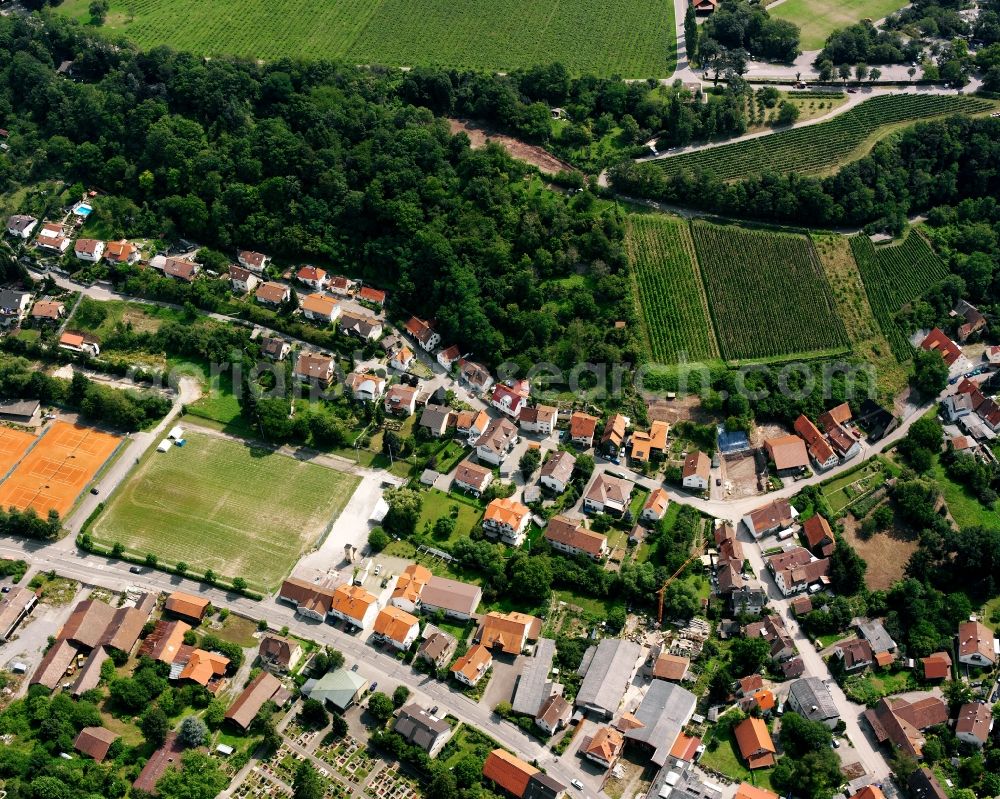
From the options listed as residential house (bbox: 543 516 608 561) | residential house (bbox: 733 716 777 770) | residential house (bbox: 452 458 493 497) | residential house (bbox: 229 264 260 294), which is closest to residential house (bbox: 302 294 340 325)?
residential house (bbox: 229 264 260 294)

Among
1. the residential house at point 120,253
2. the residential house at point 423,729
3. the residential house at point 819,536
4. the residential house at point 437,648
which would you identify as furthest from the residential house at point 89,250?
the residential house at point 819,536

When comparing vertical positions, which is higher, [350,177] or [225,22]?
[225,22]

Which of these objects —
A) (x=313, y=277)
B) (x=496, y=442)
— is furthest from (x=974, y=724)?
(x=313, y=277)

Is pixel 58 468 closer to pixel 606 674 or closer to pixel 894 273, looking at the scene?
pixel 606 674

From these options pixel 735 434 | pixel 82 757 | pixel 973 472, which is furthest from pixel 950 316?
pixel 82 757

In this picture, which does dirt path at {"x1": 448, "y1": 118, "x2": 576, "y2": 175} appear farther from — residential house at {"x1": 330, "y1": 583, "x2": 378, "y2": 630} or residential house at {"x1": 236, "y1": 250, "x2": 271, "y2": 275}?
residential house at {"x1": 330, "y1": 583, "x2": 378, "y2": 630}

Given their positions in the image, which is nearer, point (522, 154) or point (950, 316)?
point (950, 316)

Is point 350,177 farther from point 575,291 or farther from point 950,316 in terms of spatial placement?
point 950,316
